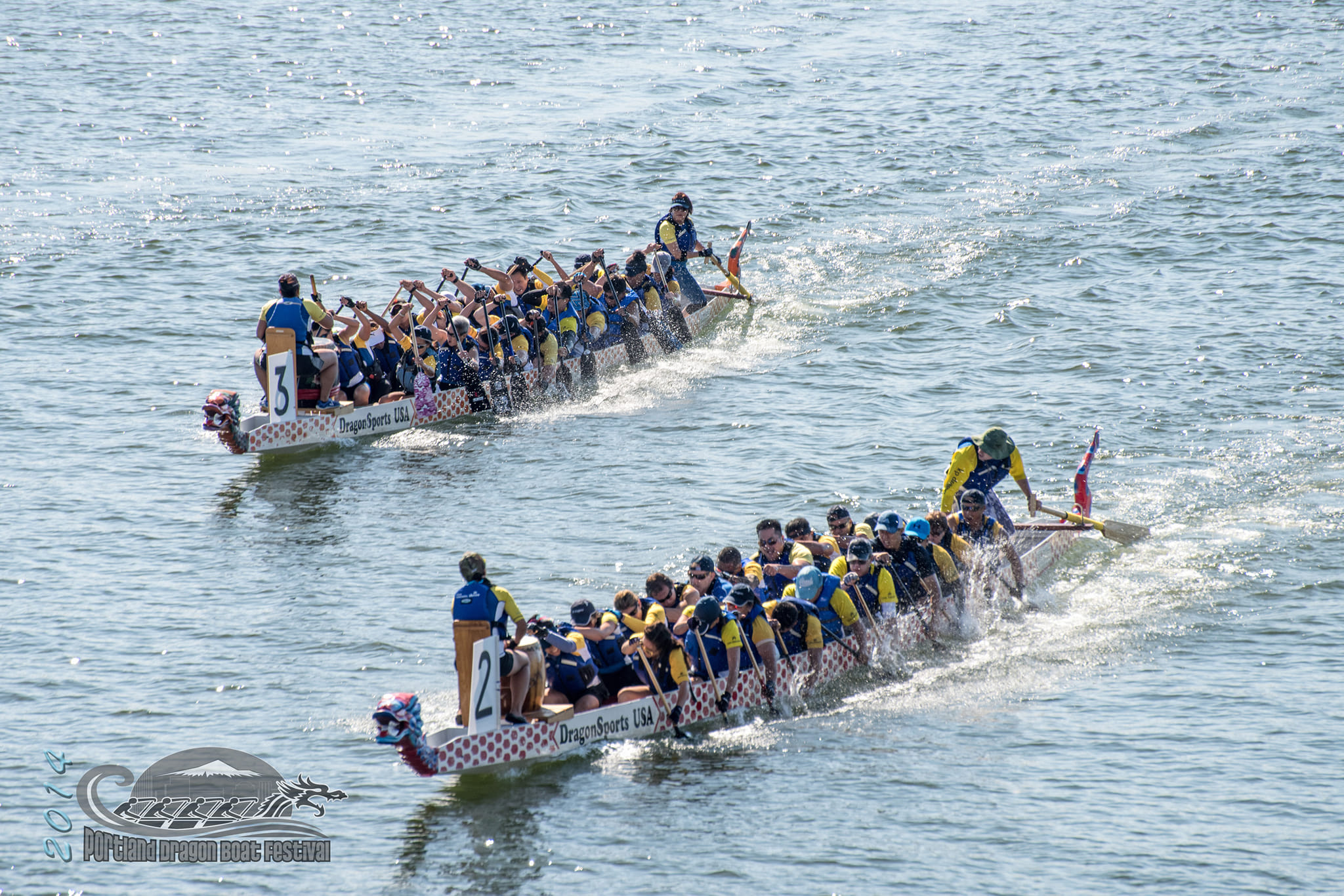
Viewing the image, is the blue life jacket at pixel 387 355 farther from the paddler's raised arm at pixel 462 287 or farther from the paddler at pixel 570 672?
the paddler at pixel 570 672

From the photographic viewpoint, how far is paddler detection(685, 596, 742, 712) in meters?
13.7

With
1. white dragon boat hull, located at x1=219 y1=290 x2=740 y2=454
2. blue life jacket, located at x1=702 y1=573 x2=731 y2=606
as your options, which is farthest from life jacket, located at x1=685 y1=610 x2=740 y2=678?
white dragon boat hull, located at x1=219 y1=290 x2=740 y2=454

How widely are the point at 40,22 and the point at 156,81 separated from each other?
8.55 meters

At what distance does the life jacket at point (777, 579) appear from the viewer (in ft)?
49.4

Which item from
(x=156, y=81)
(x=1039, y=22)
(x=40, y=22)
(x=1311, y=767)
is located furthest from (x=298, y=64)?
(x=1311, y=767)

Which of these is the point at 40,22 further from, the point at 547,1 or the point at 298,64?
the point at 547,1

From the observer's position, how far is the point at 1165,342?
83.8 ft

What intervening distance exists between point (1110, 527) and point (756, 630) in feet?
20.7

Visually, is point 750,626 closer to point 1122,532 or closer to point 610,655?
point 610,655

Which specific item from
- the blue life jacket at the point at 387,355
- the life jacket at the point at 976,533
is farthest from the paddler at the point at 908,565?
the blue life jacket at the point at 387,355

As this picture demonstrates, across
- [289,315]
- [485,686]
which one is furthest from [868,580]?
[289,315]

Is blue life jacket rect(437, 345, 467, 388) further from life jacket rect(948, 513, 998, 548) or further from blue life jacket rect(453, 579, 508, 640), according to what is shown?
blue life jacket rect(453, 579, 508, 640)

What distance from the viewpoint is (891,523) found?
1540 cm
